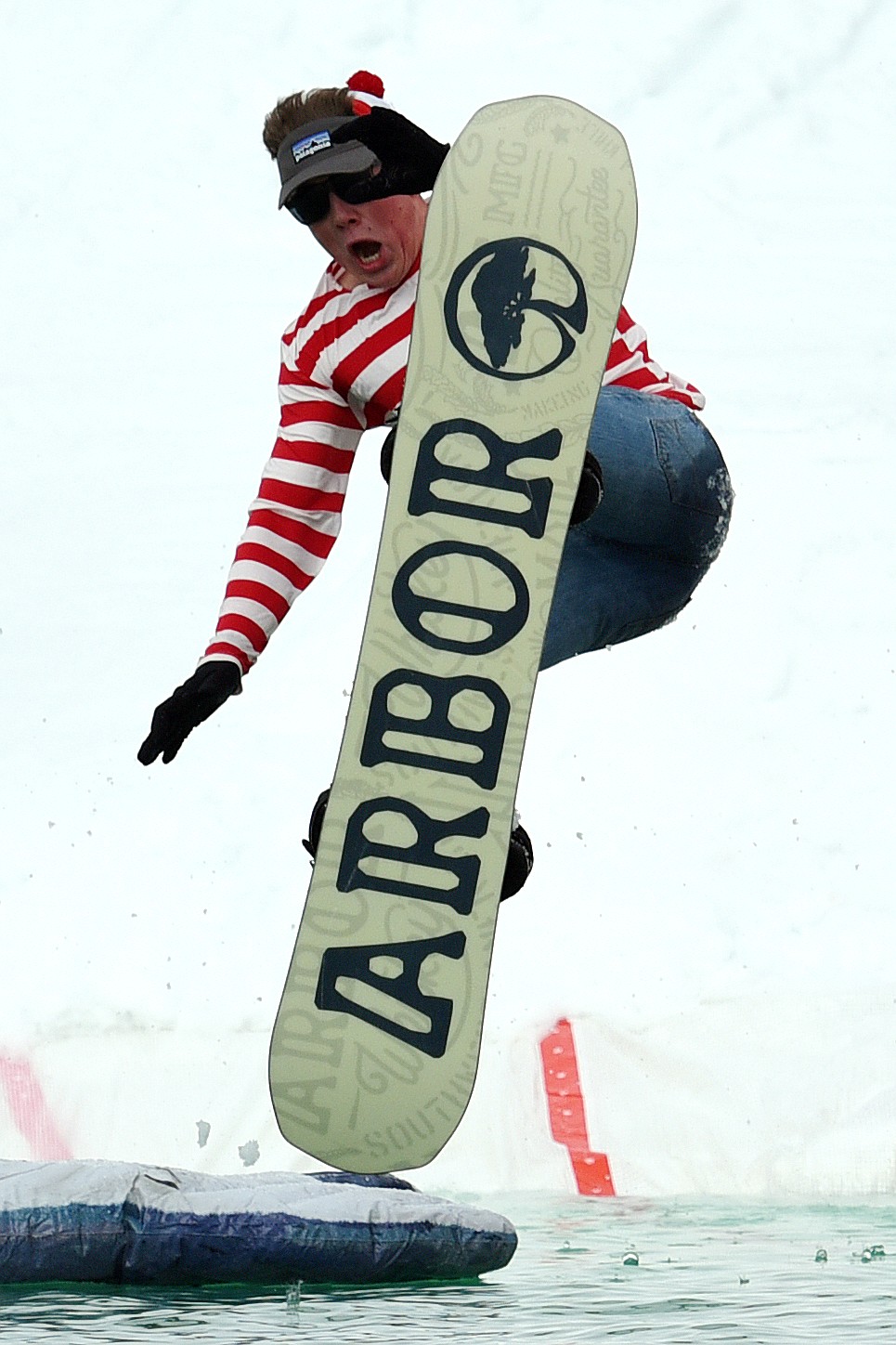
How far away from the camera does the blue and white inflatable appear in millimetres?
2861

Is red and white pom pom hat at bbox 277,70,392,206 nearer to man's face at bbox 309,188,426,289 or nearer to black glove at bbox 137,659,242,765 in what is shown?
man's face at bbox 309,188,426,289

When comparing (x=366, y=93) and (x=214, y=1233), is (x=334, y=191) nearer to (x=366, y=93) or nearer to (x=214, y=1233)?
(x=366, y=93)

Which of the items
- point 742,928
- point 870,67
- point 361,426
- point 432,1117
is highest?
point 870,67

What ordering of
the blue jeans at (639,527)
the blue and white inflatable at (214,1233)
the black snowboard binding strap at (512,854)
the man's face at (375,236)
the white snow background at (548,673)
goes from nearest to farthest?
the black snowboard binding strap at (512,854) < the blue jeans at (639,527) < the man's face at (375,236) < the blue and white inflatable at (214,1233) < the white snow background at (548,673)

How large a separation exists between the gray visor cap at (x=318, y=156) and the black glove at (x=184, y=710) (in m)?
0.72

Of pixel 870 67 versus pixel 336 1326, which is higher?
pixel 870 67

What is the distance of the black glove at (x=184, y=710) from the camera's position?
2699mm

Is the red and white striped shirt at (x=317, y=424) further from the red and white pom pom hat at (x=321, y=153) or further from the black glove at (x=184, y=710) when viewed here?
the red and white pom pom hat at (x=321, y=153)

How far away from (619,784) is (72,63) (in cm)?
550

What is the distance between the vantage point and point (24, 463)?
25.9ft

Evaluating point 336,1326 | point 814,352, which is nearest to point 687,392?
point 336,1326

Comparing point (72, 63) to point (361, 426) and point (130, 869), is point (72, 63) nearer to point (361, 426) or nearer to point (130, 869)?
point (130, 869)

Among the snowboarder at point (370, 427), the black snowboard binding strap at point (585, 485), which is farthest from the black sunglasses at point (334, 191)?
the black snowboard binding strap at point (585, 485)

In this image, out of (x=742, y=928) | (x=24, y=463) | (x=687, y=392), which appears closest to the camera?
(x=687, y=392)
